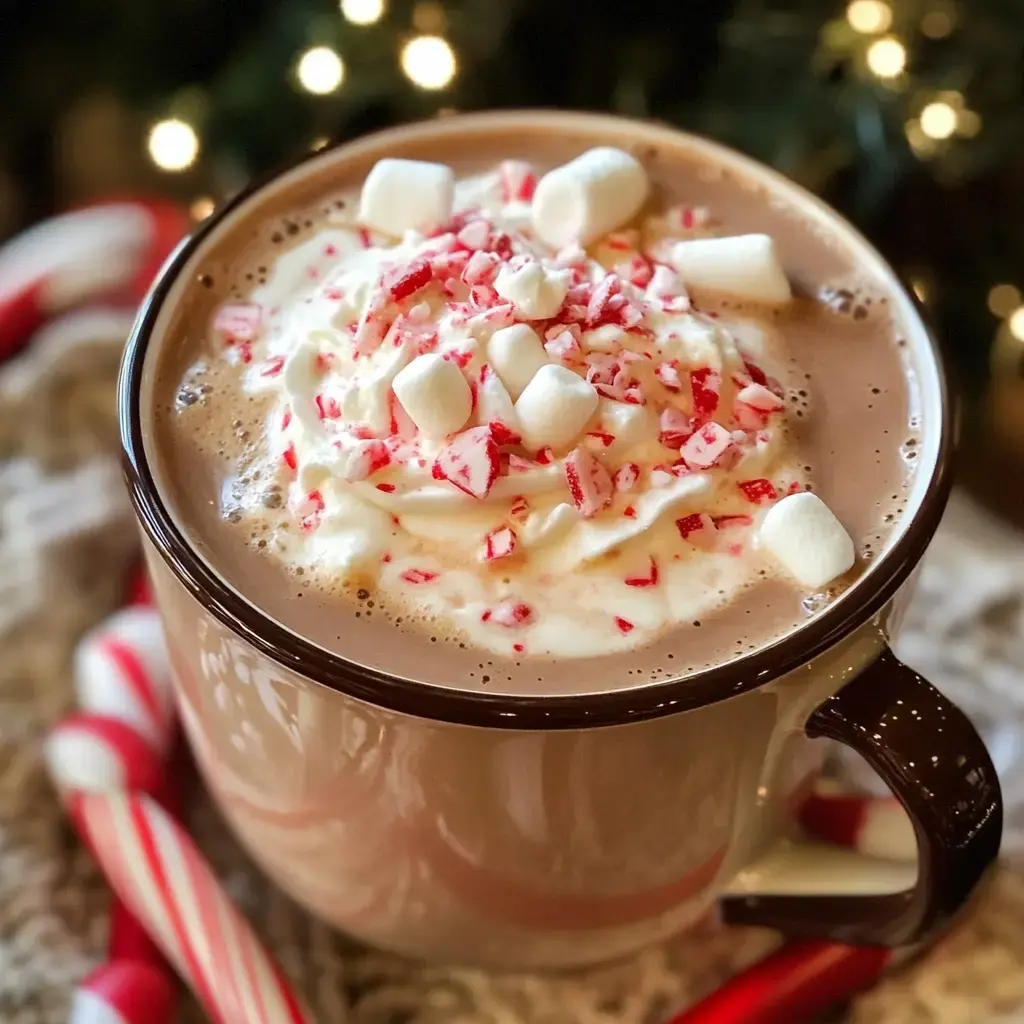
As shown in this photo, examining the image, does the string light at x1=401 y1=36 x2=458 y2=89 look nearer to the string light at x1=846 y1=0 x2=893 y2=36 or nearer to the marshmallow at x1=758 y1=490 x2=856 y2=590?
the string light at x1=846 y1=0 x2=893 y2=36

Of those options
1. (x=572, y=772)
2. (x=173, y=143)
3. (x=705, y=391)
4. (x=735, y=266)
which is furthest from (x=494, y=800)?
(x=173, y=143)

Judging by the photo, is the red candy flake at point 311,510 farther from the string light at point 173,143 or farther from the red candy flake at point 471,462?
the string light at point 173,143

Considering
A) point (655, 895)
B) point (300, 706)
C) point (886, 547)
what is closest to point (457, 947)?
point (655, 895)

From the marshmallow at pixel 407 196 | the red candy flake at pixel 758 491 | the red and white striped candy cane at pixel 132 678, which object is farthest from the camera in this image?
the red and white striped candy cane at pixel 132 678

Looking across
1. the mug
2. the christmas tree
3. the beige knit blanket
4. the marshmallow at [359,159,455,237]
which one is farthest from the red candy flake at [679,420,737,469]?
the christmas tree

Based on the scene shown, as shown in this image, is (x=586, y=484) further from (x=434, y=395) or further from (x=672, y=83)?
(x=672, y=83)

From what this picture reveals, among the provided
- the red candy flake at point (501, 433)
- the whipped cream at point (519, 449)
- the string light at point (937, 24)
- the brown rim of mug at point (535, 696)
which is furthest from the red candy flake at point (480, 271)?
the string light at point (937, 24)

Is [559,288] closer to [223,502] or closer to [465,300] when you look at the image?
[465,300]
